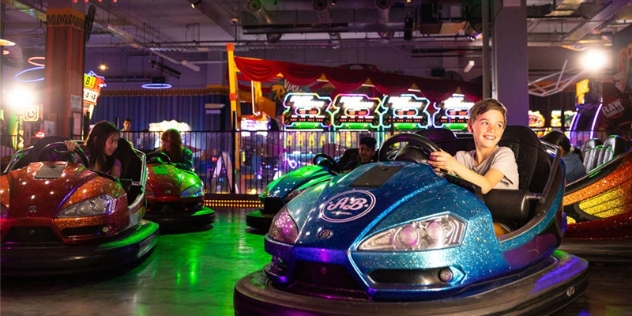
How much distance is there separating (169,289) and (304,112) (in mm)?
9333

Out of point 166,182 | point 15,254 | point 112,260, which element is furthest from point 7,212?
point 166,182

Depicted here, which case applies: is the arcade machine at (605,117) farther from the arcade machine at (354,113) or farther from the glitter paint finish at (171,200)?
the glitter paint finish at (171,200)

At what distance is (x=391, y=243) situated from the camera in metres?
1.59

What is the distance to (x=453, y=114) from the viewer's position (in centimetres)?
1266

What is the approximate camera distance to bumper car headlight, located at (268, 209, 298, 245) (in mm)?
1729

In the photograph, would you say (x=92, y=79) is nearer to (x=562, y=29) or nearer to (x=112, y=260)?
(x=112, y=260)

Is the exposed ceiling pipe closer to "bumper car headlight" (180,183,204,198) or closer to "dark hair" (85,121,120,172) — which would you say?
"bumper car headlight" (180,183,204,198)

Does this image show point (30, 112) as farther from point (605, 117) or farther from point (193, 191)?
point (605, 117)

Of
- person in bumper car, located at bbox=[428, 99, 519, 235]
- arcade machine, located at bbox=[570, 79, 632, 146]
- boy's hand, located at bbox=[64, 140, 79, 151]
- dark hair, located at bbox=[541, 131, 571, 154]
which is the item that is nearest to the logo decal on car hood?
person in bumper car, located at bbox=[428, 99, 519, 235]

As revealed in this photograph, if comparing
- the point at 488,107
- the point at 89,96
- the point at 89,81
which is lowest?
the point at 488,107

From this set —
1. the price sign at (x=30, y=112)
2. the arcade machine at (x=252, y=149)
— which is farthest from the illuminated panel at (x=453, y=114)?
the price sign at (x=30, y=112)

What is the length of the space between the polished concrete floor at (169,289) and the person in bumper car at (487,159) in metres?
0.61

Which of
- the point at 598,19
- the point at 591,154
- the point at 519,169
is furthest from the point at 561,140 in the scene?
the point at 598,19

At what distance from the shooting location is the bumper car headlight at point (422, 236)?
1587 millimetres
